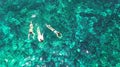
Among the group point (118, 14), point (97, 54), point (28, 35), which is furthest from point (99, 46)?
point (28, 35)

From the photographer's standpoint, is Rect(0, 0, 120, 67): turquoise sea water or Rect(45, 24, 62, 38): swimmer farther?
Rect(45, 24, 62, 38): swimmer

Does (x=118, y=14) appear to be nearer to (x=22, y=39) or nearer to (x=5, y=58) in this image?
(x=22, y=39)

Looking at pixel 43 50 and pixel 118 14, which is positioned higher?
pixel 118 14

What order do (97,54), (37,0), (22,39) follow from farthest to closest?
1. (37,0)
2. (22,39)
3. (97,54)

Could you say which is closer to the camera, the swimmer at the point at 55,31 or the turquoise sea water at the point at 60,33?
the turquoise sea water at the point at 60,33

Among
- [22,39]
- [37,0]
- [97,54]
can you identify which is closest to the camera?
[97,54]

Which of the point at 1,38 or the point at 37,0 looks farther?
the point at 37,0

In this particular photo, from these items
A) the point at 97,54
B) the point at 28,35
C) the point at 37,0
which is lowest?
the point at 97,54
